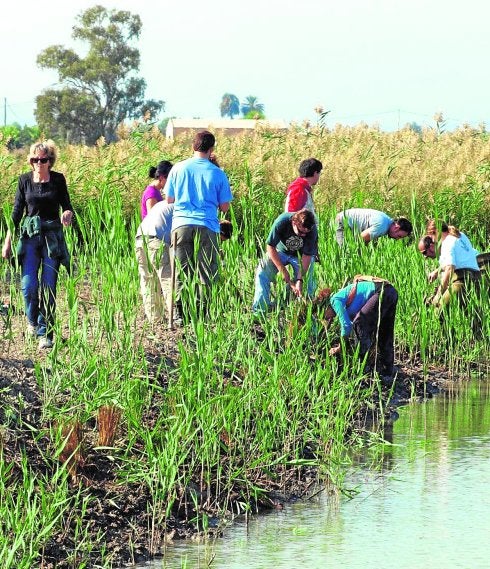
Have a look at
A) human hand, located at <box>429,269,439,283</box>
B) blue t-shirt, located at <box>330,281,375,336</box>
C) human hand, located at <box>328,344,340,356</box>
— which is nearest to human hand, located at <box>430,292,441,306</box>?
human hand, located at <box>429,269,439,283</box>

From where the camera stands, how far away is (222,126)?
169 ft

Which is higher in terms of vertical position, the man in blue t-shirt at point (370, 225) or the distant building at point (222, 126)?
the distant building at point (222, 126)

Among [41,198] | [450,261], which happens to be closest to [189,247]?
[41,198]

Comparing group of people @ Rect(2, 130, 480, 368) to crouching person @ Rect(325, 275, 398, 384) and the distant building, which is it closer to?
crouching person @ Rect(325, 275, 398, 384)

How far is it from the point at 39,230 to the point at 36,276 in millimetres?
409

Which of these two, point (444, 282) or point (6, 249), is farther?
point (444, 282)

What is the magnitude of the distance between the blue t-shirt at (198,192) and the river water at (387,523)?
227 centimetres

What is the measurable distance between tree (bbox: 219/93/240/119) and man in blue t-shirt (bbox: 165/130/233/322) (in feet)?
437

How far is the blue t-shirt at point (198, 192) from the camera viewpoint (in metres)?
10.5

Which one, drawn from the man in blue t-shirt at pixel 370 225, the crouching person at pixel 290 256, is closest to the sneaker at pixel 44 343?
the crouching person at pixel 290 256

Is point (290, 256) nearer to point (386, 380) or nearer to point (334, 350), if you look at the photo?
point (334, 350)

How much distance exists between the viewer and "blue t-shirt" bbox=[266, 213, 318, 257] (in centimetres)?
1069

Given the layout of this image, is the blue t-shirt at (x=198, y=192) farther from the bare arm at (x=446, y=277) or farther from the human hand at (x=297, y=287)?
the bare arm at (x=446, y=277)

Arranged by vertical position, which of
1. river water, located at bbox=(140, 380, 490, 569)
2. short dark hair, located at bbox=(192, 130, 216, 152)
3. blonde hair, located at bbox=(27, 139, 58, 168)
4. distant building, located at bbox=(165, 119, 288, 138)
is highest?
distant building, located at bbox=(165, 119, 288, 138)
